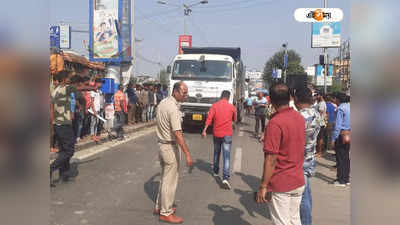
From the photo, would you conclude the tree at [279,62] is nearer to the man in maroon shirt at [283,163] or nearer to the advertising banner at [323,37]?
the advertising banner at [323,37]

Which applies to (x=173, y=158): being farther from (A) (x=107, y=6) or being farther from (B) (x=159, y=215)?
(A) (x=107, y=6)

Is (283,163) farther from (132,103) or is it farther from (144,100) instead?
(144,100)

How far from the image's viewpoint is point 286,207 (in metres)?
3.21

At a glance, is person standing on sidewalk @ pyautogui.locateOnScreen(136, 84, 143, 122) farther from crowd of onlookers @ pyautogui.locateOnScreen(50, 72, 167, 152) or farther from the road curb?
the road curb

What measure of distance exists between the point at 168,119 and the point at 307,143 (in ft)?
6.05

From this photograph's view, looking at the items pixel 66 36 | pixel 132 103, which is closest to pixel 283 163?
pixel 132 103

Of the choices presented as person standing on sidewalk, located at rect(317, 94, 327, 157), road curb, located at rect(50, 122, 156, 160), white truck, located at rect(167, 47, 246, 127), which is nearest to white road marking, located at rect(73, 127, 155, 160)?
road curb, located at rect(50, 122, 156, 160)

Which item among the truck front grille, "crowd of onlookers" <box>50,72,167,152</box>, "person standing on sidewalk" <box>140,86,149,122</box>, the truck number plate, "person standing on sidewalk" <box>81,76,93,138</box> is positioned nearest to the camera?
"crowd of onlookers" <box>50,72,167,152</box>

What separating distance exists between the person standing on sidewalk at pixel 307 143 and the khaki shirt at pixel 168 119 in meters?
1.58

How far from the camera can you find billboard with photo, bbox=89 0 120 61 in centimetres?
1736

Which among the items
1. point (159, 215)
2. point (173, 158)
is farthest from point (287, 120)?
point (159, 215)

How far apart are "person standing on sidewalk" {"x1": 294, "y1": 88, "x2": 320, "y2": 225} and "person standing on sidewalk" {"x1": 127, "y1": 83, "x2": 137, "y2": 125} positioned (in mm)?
12320
